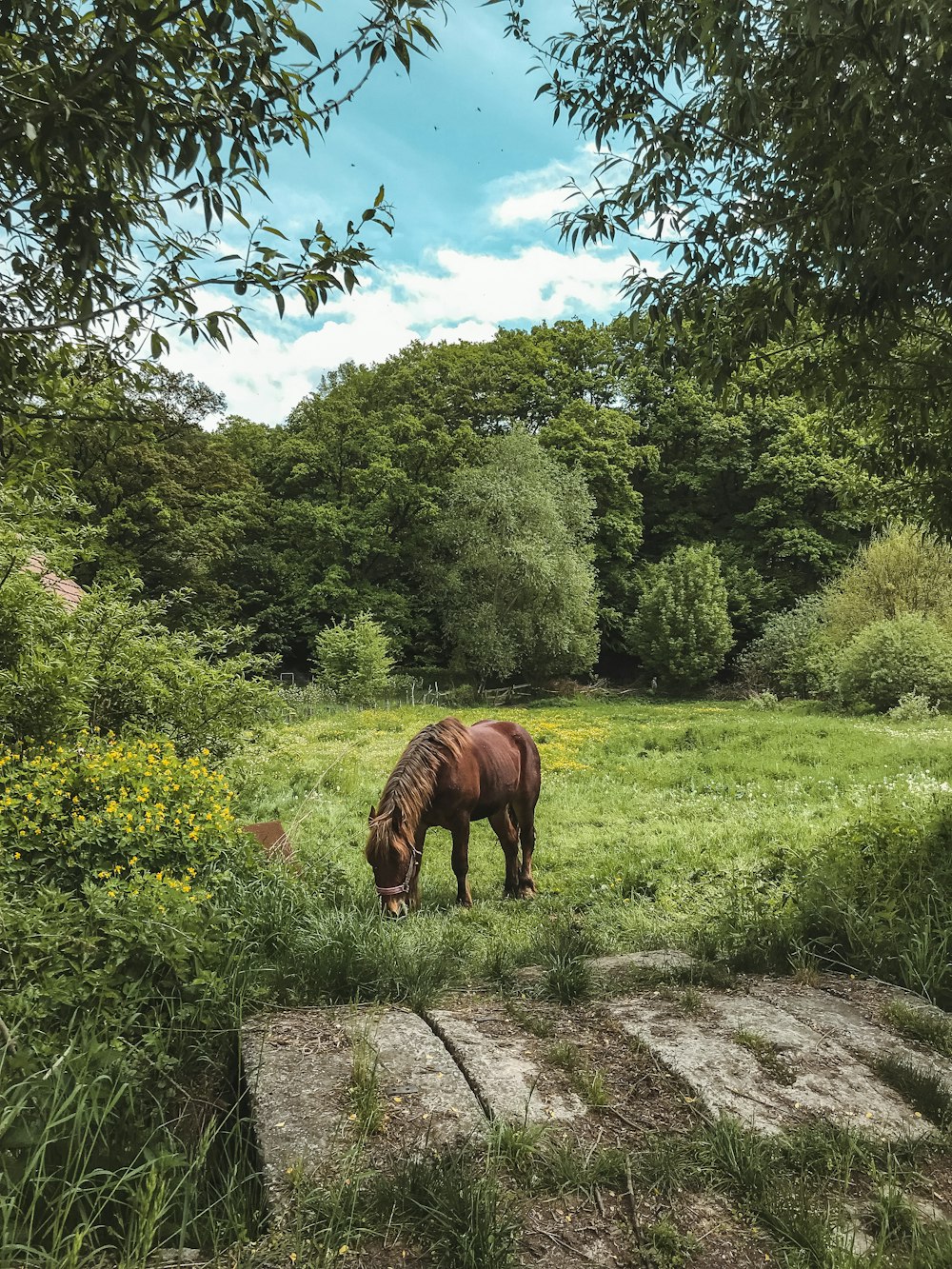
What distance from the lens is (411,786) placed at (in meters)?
6.25

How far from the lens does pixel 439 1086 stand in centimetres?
291

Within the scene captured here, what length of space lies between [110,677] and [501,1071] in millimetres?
5124

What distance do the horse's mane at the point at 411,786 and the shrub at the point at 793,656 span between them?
846 inches

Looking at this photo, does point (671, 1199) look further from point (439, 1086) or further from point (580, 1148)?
point (439, 1086)

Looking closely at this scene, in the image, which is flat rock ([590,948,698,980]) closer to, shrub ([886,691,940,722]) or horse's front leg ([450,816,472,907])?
horse's front leg ([450,816,472,907])

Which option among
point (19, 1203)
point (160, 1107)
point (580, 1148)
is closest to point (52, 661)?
point (160, 1107)

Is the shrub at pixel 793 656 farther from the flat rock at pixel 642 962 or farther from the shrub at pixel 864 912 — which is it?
the flat rock at pixel 642 962

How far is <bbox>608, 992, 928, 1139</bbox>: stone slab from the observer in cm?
291

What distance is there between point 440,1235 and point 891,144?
184 inches

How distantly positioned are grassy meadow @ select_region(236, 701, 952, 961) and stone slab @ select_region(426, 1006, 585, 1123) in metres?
1.02

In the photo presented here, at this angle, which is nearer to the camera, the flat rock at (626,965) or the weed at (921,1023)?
the weed at (921,1023)

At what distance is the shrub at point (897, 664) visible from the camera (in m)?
20.8

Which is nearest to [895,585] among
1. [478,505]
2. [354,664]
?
[478,505]

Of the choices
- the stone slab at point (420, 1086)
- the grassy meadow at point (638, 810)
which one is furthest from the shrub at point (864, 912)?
the stone slab at point (420, 1086)
